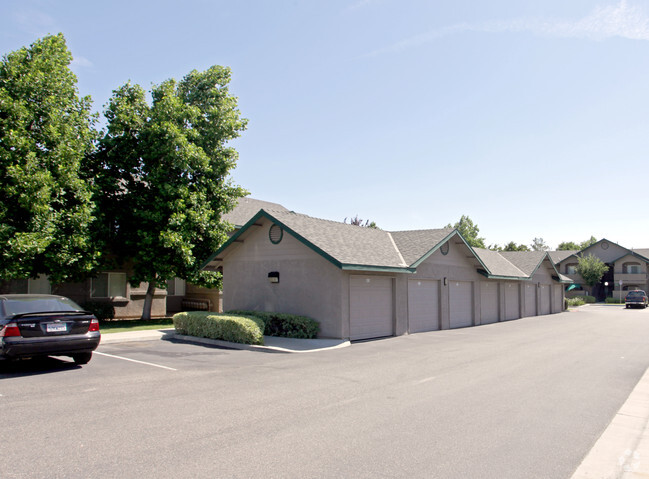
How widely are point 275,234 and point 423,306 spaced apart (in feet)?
24.0

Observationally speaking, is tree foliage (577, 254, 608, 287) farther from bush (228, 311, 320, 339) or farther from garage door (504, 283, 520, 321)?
bush (228, 311, 320, 339)

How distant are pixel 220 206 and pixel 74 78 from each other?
8.33 m

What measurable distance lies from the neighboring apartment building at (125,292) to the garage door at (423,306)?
1008cm

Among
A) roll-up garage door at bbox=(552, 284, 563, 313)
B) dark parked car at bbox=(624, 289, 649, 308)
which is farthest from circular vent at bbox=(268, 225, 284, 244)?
dark parked car at bbox=(624, 289, 649, 308)

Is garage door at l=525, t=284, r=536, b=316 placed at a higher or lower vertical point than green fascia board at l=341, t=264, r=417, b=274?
lower

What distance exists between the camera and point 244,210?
32.0 metres

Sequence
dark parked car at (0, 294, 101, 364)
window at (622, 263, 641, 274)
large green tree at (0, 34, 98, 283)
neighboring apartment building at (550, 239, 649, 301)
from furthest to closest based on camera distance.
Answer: window at (622, 263, 641, 274), neighboring apartment building at (550, 239, 649, 301), large green tree at (0, 34, 98, 283), dark parked car at (0, 294, 101, 364)

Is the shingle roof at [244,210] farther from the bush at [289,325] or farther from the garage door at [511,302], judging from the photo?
the garage door at [511,302]

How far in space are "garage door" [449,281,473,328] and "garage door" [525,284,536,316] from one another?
10580 mm

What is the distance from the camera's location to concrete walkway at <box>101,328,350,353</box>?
14.2 m

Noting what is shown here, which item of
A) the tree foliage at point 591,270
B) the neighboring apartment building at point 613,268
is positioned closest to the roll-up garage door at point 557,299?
the neighboring apartment building at point 613,268

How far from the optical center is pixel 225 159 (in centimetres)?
2420

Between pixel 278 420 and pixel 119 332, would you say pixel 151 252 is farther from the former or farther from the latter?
pixel 278 420

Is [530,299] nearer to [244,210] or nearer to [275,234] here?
[244,210]
